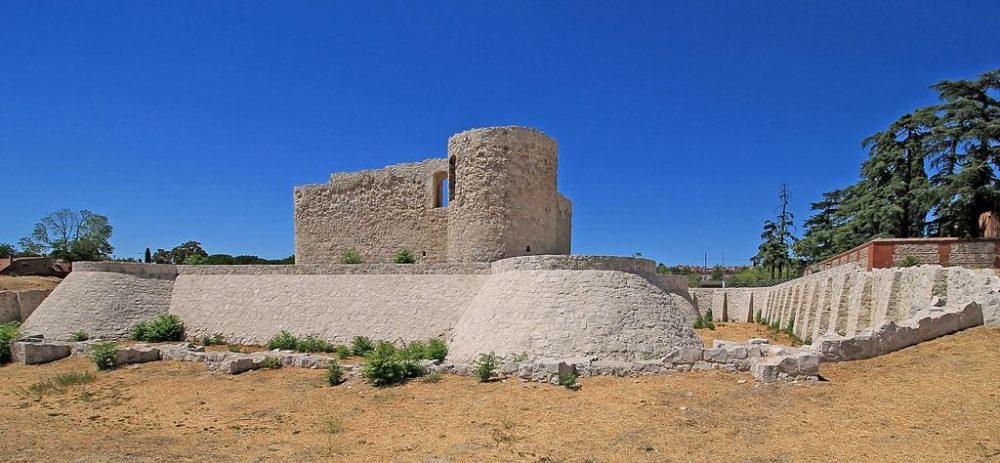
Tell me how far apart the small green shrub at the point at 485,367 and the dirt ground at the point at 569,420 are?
10.0 inches

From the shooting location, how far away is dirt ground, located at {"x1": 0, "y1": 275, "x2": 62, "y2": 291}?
1208 inches

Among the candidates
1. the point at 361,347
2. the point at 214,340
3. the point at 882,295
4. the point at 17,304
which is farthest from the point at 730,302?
the point at 17,304

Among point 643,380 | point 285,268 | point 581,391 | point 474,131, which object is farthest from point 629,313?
point 285,268

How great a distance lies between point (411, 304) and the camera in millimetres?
17359

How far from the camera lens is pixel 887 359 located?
10617mm

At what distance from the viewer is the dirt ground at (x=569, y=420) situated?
24.4 feet

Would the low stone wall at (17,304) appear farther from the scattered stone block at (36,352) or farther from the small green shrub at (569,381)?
the small green shrub at (569,381)

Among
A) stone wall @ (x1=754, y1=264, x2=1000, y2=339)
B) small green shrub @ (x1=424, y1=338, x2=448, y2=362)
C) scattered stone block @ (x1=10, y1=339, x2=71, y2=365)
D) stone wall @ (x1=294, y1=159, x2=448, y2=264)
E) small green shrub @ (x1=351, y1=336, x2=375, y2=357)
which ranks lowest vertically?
scattered stone block @ (x1=10, y1=339, x2=71, y2=365)

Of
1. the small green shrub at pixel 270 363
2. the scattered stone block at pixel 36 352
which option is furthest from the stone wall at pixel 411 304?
the small green shrub at pixel 270 363

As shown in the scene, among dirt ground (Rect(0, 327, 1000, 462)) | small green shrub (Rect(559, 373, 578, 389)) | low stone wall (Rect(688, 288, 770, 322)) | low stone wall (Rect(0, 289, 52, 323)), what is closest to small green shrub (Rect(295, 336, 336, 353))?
dirt ground (Rect(0, 327, 1000, 462))

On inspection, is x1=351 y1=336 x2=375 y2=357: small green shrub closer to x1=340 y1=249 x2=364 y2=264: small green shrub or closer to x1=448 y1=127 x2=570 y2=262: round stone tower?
x1=448 y1=127 x2=570 y2=262: round stone tower

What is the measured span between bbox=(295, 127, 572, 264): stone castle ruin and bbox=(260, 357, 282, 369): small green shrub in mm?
7261

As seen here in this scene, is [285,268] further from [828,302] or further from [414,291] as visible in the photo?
[828,302]

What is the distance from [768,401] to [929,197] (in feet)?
69.2
